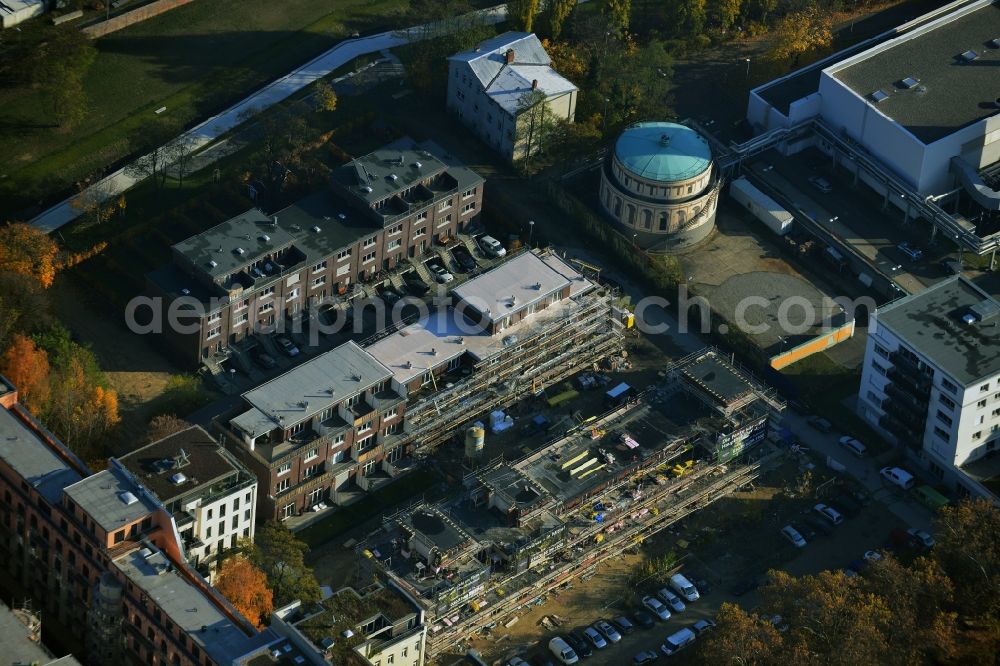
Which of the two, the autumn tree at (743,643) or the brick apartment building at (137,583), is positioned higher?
the brick apartment building at (137,583)

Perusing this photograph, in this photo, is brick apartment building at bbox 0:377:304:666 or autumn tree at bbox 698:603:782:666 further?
autumn tree at bbox 698:603:782:666

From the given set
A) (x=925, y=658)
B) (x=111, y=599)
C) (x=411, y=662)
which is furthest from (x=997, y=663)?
(x=111, y=599)

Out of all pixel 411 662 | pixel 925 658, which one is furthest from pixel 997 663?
pixel 411 662

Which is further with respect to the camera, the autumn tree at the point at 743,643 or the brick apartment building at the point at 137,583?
the autumn tree at the point at 743,643

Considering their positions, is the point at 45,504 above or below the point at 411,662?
above

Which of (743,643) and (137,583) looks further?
(743,643)

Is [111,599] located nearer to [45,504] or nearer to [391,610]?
[45,504]

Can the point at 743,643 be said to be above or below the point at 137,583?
below

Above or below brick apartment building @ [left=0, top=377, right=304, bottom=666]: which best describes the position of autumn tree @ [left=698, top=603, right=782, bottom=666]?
below
